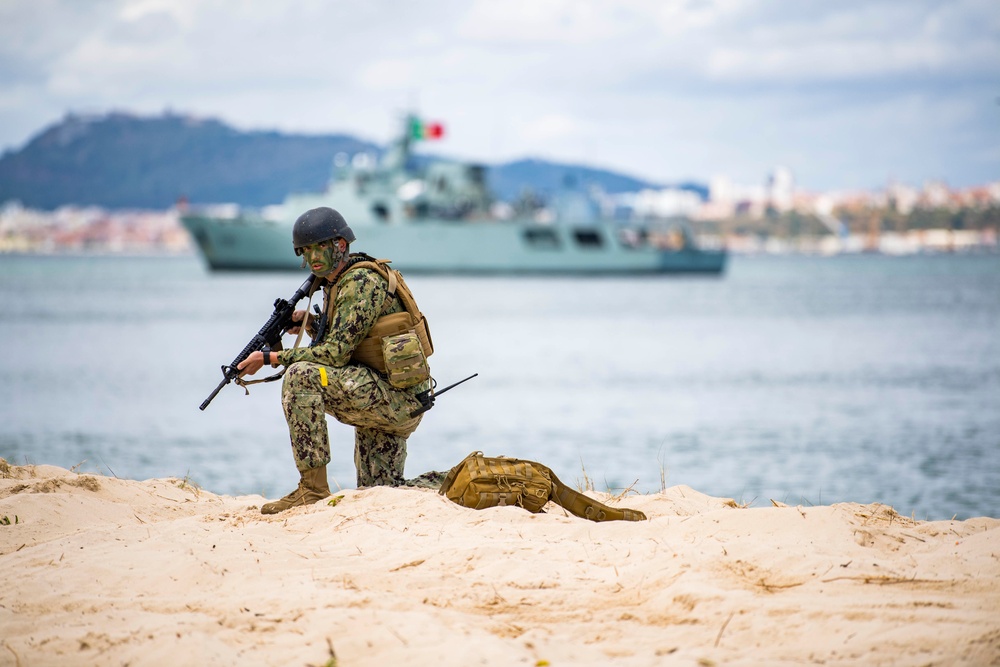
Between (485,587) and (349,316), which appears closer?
(485,587)

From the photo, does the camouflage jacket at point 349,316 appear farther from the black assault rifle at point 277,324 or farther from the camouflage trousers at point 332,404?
the black assault rifle at point 277,324

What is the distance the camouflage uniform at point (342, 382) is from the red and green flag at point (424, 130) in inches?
2495

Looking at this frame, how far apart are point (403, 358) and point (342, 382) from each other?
0.28 metres

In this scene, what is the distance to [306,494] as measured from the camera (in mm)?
5211

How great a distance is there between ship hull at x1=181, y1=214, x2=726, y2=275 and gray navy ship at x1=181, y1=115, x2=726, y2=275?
0.19 ft

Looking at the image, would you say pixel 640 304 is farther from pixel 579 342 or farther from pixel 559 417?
pixel 559 417

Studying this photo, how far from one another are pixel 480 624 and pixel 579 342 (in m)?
28.1

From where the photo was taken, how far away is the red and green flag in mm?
67950

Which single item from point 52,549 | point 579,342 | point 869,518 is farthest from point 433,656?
point 579,342

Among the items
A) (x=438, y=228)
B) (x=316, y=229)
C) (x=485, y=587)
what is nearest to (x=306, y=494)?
(x=316, y=229)

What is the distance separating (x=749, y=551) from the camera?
13.7 ft

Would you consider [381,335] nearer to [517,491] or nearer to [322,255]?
[322,255]

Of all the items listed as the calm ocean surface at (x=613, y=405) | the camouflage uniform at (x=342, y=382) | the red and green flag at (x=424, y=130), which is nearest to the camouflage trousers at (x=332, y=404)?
the camouflage uniform at (x=342, y=382)

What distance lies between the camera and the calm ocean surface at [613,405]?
38.6ft
